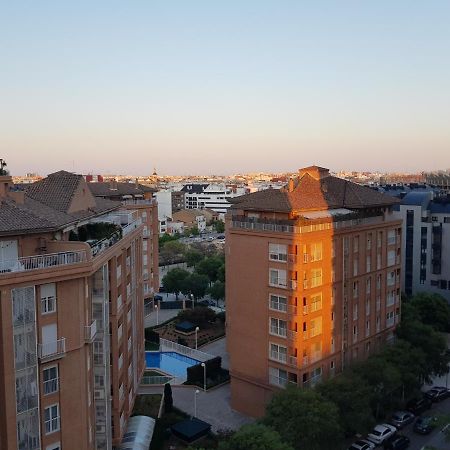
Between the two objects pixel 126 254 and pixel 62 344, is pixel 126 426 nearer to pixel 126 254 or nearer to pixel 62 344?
pixel 126 254

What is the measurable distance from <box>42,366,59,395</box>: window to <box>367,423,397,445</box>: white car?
21.5 metres

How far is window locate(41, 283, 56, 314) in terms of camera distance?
20062 millimetres

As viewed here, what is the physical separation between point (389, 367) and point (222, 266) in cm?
3822

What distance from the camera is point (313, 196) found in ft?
125

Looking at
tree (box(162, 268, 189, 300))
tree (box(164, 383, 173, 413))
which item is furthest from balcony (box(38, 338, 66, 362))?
tree (box(162, 268, 189, 300))

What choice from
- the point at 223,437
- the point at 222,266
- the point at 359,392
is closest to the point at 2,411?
the point at 223,437

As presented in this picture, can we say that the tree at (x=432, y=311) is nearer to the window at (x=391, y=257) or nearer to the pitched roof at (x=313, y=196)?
the window at (x=391, y=257)

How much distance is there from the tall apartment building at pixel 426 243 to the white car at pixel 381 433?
1195 inches

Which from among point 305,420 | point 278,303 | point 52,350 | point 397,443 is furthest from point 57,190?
point 397,443

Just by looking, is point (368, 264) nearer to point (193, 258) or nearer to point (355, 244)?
point (355, 244)

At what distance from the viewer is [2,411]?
19.1m

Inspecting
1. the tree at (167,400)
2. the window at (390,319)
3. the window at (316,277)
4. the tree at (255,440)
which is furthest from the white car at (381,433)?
the tree at (167,400)

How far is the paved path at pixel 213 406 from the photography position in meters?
36.4

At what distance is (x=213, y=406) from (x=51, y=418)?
2011 cm
